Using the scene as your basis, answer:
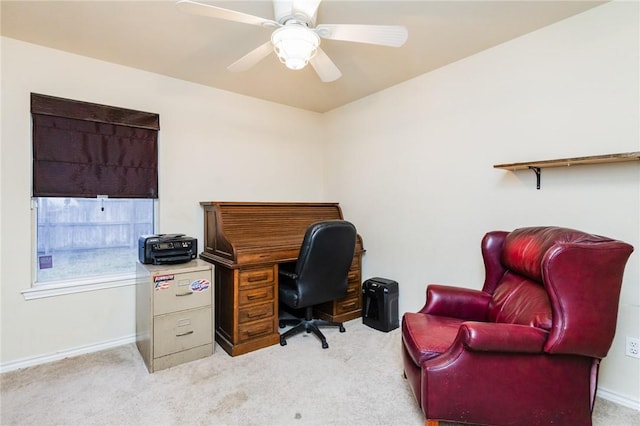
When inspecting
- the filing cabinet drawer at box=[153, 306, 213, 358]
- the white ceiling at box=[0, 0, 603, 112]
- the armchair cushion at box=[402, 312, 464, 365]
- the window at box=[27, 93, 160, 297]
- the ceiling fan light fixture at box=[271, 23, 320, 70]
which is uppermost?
the white ceiling at box=[0, 0, 603, 112]

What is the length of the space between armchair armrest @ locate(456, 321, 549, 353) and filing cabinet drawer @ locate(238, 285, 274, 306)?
5.47 ft

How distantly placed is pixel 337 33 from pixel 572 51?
1621 mm

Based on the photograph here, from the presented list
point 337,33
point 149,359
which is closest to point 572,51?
point 337,33

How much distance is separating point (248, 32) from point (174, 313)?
2.11 m

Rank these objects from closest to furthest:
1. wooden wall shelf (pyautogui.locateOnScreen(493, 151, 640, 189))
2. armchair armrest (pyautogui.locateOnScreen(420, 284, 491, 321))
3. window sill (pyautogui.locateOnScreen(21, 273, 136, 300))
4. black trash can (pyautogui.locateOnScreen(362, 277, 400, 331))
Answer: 1. wooden wall shelf (pyautogui.locateOnScreen(493, 151, 640, 189))
2. armchair armrest (pyautogui.locateOnScreen(420, 284, 491, 321))
3. window sill (pyautogui.locateOnScreen(21, 273, 136, 300))
4. black trash can (pyautogui.locateOnScreen(362, 277, 400, 331))

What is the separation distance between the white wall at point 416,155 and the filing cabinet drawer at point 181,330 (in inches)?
28.2

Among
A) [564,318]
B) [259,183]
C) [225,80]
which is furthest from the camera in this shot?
[259,183]

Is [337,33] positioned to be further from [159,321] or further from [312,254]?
[159,321]

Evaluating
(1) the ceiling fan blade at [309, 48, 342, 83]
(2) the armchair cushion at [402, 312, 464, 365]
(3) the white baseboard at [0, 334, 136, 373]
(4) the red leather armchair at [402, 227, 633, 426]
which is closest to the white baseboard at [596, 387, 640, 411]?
(4) the red leather armchair at [402, 227, 633, 426]

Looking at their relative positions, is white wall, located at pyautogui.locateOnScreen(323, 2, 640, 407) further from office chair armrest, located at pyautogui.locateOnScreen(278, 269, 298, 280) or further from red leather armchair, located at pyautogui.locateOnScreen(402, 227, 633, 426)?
office chair armrest, located at pyautogui.locateOnScreen(278, 269, 298, 280)

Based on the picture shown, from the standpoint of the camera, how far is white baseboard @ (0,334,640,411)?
1.92m

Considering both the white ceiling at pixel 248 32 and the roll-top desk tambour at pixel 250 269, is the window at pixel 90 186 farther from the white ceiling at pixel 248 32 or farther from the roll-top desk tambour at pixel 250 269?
the roll-top desk tambour at pixel 250 269

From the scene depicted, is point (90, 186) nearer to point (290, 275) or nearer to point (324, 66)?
point (290, 275)

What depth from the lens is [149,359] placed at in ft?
7.54
